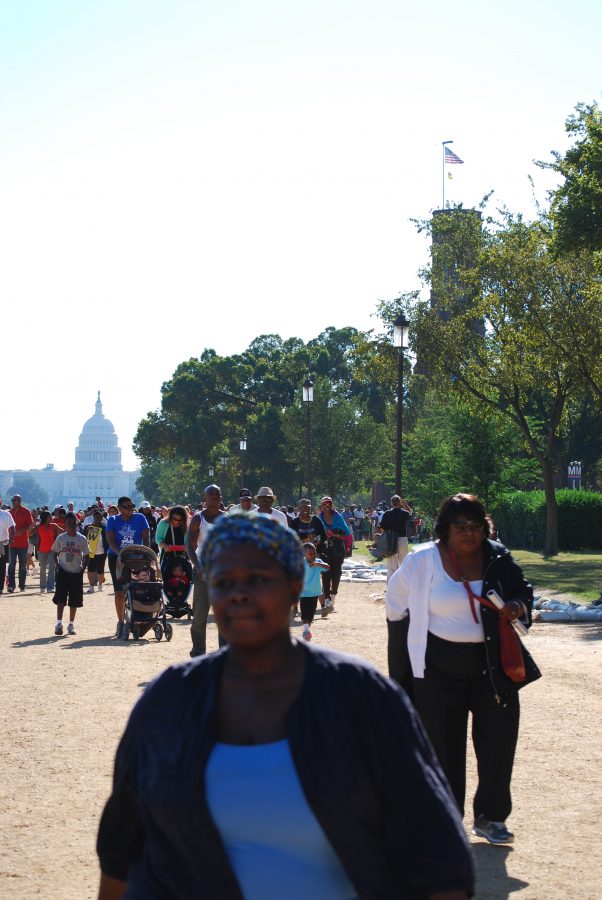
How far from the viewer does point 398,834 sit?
2.68 metres

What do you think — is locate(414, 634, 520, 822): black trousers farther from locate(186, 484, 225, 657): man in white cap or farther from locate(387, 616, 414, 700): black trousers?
locate(186, 484, 225, 657): man in white cap

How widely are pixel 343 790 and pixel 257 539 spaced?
0.54 meters

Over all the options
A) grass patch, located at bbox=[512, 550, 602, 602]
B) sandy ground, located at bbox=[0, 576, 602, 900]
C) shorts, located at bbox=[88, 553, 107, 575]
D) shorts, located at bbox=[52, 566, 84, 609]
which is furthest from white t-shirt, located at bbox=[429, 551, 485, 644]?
shorts, located at bbox=[88, 553, 107, 575]

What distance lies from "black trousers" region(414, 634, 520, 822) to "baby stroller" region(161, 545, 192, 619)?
1111 cm

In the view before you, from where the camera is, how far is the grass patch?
2419 cm

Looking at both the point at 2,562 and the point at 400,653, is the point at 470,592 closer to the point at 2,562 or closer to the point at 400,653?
the point at 400,653

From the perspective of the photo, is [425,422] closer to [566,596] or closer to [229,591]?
[566,596]

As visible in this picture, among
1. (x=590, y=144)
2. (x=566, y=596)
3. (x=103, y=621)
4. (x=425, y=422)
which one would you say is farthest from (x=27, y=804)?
(x=425, y=422)

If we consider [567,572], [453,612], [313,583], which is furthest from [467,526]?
[567,572]

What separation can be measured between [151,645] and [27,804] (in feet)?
28.0

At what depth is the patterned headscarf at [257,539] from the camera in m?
2.80

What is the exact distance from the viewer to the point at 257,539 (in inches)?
110

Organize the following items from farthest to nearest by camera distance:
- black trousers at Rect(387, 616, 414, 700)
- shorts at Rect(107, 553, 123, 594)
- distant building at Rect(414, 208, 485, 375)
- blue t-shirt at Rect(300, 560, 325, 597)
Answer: distant building at Rect(414, 208, 485, 375) → shorts at Rect(107, 553, 123, 594) → blue t-shirt at Rect(300, 560, 325, 597) → black trousers at Rect(387, 616, 414, 700)

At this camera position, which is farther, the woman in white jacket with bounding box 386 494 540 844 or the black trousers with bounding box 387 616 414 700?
the black trousers with bounding box 387 616 414 700
